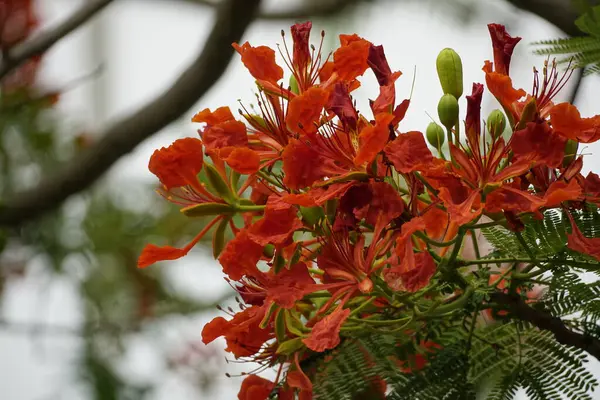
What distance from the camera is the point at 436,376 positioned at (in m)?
0.56

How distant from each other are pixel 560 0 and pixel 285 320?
0.54 meters

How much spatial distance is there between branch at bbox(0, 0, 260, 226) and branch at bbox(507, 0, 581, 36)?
32cm

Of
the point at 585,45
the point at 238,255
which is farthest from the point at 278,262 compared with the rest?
the point at 585,45

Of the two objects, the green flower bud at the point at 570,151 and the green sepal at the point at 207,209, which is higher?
the green sepal at the point at 207,209

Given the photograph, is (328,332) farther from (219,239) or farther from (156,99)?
(156,99)

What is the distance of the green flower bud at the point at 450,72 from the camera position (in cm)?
54

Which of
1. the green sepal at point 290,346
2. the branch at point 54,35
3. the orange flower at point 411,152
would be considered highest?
the branch at point 54,35

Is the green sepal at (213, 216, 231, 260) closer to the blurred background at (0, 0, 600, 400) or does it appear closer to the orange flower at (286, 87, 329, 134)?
the orange flower at (286, 87, 329, 134)

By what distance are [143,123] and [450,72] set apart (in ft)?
2.44

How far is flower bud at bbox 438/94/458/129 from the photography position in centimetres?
52

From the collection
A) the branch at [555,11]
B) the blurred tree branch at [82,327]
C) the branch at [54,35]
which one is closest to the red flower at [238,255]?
the branch at [555,11]

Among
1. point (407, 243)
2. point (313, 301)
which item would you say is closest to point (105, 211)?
point (313, 301)

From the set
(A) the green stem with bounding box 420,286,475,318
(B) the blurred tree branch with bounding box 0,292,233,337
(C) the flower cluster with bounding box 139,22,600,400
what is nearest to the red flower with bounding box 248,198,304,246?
(C) the flower cluster with bounding box 139,22,600,400

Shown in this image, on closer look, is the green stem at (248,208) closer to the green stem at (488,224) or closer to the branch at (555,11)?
the green stem at (488,224)
